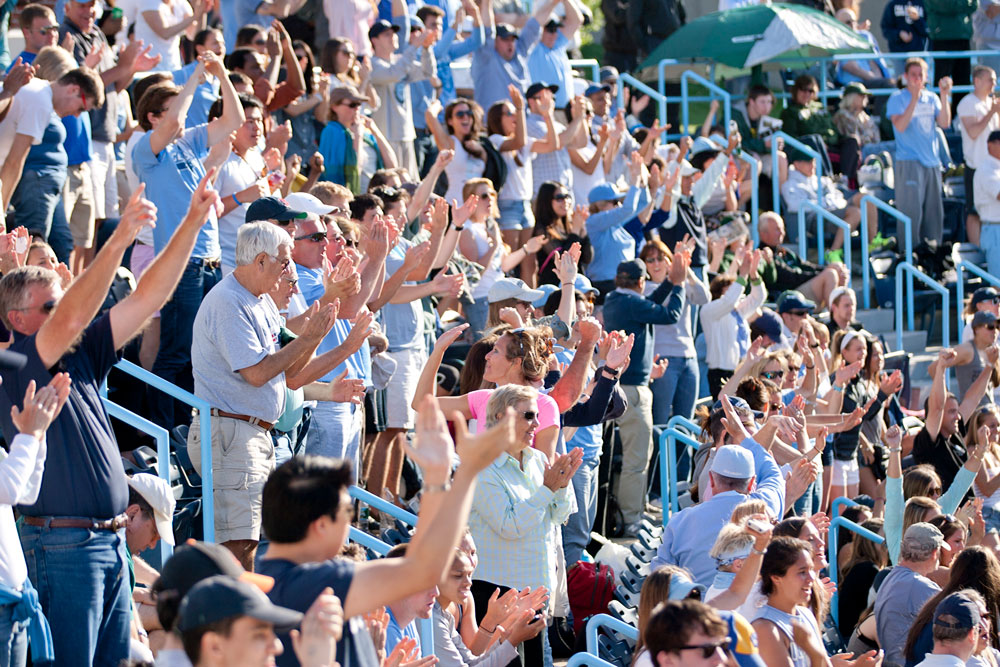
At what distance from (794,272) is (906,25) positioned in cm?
629

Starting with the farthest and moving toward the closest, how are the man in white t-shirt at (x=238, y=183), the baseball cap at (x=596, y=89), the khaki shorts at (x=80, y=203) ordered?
1. the baseball cap at (x=596, y=89)
2. the khaki shorts at (x=80, y=203)
3. the man in white t-shirt at (x=238, y=183)

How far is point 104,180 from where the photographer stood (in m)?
10.3

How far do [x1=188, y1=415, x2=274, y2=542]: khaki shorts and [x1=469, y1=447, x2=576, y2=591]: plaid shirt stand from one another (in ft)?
3.05

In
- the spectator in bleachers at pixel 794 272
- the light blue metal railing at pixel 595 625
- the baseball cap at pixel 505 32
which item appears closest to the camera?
the light blue metal railing at pixel 595 625

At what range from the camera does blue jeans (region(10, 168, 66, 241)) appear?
891cm

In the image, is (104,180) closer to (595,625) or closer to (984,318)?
(595,625)

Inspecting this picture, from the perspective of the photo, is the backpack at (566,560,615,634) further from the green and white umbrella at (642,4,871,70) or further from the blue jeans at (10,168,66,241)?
the green and white umbrella at (642,4,871,70)

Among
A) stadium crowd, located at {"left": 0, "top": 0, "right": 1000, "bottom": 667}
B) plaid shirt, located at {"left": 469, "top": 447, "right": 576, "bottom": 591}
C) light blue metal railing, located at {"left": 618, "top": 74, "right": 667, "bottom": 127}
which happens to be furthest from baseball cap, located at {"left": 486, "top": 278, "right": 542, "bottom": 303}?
light blue metal railing, located at {"left": 618, "top": 74, "right": 667, "bottom": 127}

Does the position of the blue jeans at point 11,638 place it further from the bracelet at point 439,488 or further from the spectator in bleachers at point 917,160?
the spectator in bleachers at point 917,160

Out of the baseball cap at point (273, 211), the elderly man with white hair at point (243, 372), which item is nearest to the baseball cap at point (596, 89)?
the baseball cap at point (273, 211)

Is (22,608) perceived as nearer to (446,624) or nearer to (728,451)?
(446,624)

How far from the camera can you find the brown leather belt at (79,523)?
511cm

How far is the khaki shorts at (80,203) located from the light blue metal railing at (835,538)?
4954 mm

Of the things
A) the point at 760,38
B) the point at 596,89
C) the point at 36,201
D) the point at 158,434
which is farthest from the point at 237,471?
the point at 760,38
